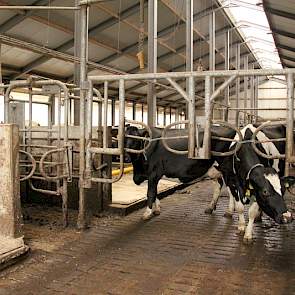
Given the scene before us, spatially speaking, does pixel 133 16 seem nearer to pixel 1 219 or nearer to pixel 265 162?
pixel 265 162

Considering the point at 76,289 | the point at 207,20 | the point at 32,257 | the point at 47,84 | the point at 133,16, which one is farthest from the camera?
the point at 207,20

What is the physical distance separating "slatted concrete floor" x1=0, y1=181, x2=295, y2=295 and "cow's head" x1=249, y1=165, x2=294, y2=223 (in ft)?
1.57

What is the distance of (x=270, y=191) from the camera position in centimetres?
439

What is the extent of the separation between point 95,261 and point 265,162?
101 inches

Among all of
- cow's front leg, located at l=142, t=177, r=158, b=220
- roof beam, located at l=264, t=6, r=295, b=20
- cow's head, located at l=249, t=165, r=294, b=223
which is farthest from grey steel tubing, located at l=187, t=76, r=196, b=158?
roof beam, located at l=264, t=6, r=295, b=20

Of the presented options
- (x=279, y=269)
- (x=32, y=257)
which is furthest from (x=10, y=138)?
(x=279, y=269)

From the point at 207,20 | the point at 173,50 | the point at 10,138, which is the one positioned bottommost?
the point at 10,138

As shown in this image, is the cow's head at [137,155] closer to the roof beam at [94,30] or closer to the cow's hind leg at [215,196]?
the cow's hind leg at [215,196]

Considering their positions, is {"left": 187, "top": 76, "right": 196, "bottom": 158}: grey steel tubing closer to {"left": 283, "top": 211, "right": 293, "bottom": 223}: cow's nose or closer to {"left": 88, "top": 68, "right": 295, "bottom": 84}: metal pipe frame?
{"left": 88, "top": 68, "right": 295, "bottom": 84}: metal pipe frame

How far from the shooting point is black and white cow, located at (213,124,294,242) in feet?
14.3

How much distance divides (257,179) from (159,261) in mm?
1519

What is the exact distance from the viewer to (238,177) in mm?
5199

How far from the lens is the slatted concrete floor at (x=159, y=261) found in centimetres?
339

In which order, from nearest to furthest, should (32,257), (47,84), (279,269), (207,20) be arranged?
(279,269) → (32,257) → (47,84) → (207,20)
